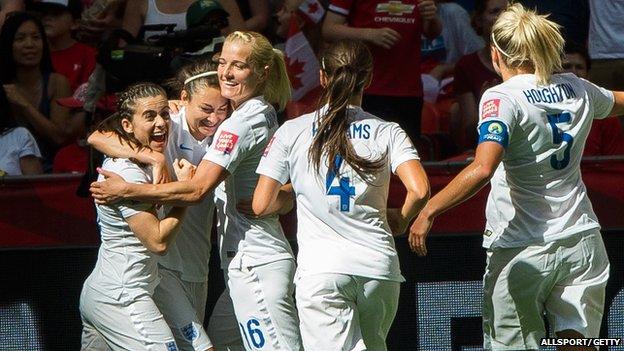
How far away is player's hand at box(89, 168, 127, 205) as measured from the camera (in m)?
5.58

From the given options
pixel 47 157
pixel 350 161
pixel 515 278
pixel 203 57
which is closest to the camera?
pixel 350 161

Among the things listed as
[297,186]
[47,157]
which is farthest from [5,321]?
[297,186]

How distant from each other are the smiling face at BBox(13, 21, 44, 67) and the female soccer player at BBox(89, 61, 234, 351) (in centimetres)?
210

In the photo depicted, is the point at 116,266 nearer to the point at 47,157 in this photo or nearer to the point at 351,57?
the point at 351,57

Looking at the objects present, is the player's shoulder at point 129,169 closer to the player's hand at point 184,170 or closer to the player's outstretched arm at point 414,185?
the player's hand at point 184,170

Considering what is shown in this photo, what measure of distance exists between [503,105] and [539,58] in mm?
278

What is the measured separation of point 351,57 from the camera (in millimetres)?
5375

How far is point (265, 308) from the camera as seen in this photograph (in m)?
5.74

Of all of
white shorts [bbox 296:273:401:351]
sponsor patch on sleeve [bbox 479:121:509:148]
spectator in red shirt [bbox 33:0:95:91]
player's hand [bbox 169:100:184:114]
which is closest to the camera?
white shorts [bbox 296:273:401:351]

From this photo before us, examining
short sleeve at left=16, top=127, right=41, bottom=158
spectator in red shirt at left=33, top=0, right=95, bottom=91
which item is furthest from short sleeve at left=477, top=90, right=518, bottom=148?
spectator in red shirt at left=33, top=0, right=95, bottom=91

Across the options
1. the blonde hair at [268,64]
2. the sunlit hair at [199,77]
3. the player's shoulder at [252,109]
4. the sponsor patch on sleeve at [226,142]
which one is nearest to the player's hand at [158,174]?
the sponsor patch on sleeve at [226,142]

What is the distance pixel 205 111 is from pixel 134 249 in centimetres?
78

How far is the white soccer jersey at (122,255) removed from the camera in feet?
18.6

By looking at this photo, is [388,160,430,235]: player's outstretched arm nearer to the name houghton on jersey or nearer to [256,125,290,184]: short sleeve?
[256,125,290,184]: short sleeve
